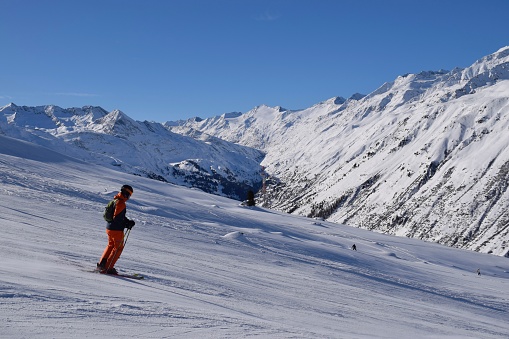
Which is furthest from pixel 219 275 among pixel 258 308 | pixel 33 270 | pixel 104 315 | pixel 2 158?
pixel 2 158

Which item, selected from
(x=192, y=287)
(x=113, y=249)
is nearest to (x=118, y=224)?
(x=113, y=249)

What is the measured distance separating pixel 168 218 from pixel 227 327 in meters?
23.1

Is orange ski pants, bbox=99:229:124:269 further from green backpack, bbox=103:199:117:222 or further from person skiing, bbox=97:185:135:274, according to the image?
green backpack, bbox=103:199:117:222

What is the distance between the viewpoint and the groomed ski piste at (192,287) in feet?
24.2

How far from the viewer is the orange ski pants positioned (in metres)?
12.0

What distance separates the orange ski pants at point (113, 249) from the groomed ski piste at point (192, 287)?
551 mm

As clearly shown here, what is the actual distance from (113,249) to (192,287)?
2312 mm

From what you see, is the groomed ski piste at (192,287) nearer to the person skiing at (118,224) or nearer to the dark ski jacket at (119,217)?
the person skiing at (118,224)

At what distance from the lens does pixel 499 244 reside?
538 feet

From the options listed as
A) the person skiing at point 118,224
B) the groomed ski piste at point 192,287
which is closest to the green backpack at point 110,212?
the person skiing at point 118,224

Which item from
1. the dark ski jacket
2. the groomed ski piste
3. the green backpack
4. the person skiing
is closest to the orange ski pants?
the person skiing

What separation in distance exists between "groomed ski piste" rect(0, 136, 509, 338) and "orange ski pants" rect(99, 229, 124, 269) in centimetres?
55

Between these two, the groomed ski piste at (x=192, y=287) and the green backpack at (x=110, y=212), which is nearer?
the groomed ski piste at (x=192, y=287)

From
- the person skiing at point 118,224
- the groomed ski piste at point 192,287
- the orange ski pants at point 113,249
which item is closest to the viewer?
the groomed ski piste at point 192,287
